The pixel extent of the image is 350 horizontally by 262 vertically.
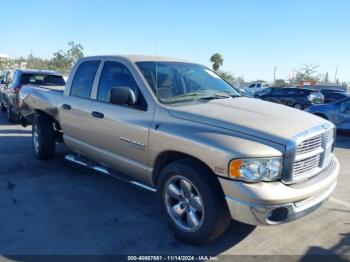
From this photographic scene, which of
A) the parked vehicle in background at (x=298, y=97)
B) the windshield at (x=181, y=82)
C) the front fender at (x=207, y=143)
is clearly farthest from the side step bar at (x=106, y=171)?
the parked vehicle in background at (x=298, y=97)

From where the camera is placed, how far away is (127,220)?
411 cm

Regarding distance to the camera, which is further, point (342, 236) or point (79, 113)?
point (79, 113)

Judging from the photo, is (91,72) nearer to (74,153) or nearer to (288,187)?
(74,153)

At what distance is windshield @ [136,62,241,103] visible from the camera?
4086mm

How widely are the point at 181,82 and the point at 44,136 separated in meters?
3.15

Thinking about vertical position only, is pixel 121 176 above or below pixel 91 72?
below

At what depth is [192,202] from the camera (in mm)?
3461

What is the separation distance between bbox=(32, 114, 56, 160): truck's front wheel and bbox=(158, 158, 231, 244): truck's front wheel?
334 cm

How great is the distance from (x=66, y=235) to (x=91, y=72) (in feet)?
7.78

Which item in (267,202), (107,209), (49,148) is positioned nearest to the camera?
(267,202)

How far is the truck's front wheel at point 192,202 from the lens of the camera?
3.23 m

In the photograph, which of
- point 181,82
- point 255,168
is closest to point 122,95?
point 181,82

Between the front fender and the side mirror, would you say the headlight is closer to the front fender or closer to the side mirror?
the front fender

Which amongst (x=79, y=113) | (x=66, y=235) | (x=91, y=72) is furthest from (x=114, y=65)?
(x=66, y=235)
